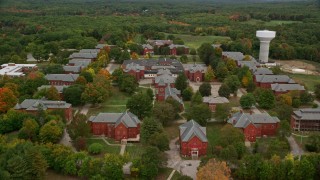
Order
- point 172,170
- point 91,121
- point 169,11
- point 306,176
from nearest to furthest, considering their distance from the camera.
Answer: point 306,176
point 172,170
point 91,121
point 169,11

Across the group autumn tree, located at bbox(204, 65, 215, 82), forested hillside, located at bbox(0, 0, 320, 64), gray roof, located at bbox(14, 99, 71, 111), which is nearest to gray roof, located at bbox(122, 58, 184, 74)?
autumn tree, located at bbox(204, 65, 215, 82)

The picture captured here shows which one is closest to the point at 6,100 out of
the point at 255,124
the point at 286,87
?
the point at 255,124

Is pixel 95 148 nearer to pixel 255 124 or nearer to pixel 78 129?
pixel 78 129

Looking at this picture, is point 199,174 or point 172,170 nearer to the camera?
point 199,174

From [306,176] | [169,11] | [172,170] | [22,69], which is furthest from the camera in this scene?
[169,11]

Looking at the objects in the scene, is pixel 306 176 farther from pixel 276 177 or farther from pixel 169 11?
pixel 169 11

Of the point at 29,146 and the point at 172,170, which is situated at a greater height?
the point at 29,146

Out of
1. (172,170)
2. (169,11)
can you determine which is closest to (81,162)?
(172,170)
